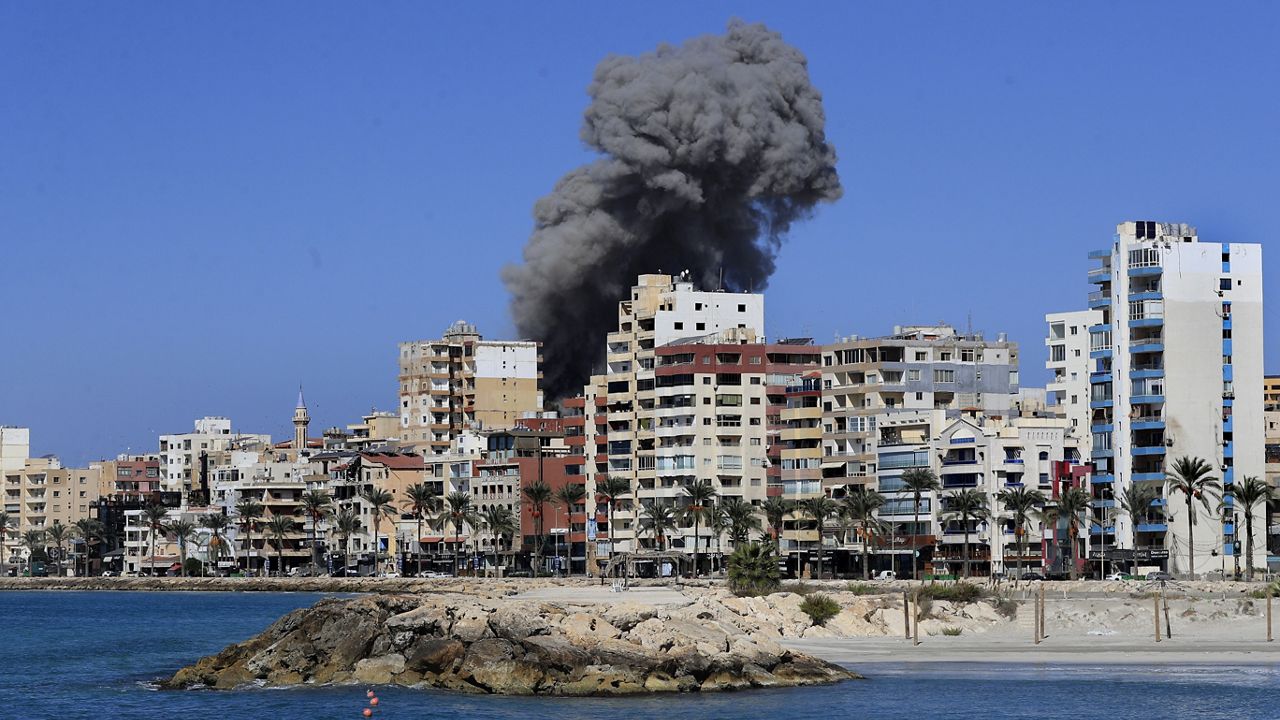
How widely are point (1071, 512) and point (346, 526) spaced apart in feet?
247

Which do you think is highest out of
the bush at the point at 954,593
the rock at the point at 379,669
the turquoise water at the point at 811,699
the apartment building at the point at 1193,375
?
the apartment building at the point at 1193,375

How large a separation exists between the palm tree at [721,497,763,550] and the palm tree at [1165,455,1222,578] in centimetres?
3083

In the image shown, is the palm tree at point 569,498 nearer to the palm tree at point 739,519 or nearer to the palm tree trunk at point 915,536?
the palm tree at point 739,519

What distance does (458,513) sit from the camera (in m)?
168

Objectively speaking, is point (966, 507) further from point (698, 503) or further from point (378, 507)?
point (378, 507)

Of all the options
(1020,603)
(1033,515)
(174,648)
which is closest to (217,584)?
(1033,515)

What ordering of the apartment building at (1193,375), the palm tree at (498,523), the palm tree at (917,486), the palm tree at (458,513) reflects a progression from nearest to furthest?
1. the apartment building at (1193,375)
2. the palm tree at (917,486)
3. the palm tree at (498,523)
4. the palm tree at (458,513)

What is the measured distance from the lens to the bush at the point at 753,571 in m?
94.6

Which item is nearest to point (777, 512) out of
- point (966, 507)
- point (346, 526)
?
point (966, 507)

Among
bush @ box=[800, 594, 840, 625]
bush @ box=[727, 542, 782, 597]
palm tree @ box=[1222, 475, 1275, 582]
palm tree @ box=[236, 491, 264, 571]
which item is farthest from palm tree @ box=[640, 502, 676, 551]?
bush @ box=[800, 594, 840, 625]

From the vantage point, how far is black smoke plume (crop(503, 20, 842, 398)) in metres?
178

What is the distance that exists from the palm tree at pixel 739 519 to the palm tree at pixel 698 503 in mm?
1498

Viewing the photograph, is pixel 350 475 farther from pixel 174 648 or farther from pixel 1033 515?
pixel 174 648

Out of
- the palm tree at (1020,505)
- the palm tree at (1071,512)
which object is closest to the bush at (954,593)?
the palm tree at (1020,505)
